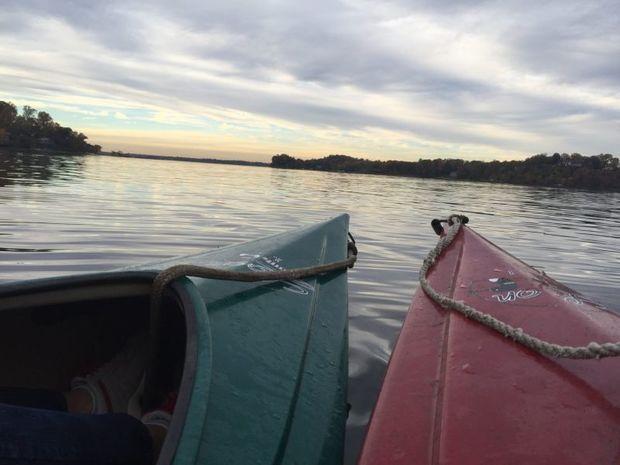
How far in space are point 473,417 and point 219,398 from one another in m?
0.83

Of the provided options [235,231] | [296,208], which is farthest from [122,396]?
[296,208]

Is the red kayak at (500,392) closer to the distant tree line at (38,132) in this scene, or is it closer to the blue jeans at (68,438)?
the blue jeans at (68,438)

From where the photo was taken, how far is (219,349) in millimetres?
1797

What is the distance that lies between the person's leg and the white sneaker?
650 mm

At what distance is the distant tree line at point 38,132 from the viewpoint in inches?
3573

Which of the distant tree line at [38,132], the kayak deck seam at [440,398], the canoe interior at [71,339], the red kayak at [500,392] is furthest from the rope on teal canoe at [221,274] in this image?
the distant tree line at [38,132]

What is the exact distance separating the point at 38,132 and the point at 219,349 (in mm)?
115781

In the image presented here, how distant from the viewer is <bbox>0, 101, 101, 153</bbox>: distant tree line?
298 feet

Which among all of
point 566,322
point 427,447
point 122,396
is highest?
point 566,322

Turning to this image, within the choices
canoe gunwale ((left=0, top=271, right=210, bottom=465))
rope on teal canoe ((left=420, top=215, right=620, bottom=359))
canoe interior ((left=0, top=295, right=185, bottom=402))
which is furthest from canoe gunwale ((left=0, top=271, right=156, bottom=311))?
rope on teal canoe ((left=420, top=215, right=620, bottom=359))

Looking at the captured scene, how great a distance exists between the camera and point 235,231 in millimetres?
9102

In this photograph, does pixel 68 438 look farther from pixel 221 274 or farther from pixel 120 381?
pixel 120 381

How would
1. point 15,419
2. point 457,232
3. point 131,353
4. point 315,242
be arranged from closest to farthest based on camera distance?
point 15,419 → point 131,353 → point 315,242 → point 457,232

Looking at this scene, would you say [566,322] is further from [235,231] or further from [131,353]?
[235,231]
